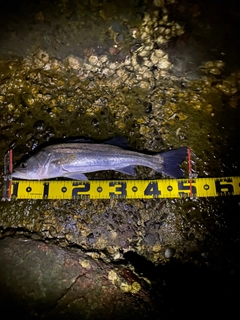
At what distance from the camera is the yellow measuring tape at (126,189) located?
3.38m

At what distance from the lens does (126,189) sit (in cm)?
340

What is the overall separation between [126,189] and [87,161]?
551mm

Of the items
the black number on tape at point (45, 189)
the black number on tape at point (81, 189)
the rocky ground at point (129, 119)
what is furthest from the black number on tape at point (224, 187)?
the black number on tape at point (45, 189)

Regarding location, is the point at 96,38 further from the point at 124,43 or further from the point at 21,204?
the point at 21,204

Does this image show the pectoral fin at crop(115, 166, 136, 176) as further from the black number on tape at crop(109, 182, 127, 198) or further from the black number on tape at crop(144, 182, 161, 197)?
the black number on tape at crop(144, 182, 161, 197)

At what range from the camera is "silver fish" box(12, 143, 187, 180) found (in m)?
3.34

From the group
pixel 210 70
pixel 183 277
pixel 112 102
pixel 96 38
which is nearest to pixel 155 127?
pixel 112 102

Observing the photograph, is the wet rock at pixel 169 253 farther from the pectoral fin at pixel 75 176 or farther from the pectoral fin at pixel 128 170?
the pectoral fin at pixel 75 176

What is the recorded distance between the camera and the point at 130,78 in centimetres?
388

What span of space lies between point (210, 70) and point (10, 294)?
346 centimetres

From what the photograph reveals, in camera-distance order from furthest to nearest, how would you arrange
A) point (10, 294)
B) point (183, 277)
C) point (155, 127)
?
point (155, 127)
point (183, 277)
point (10, 294)

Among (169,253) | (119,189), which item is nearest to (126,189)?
(119,189)

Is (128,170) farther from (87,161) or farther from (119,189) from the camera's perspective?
(87,161)

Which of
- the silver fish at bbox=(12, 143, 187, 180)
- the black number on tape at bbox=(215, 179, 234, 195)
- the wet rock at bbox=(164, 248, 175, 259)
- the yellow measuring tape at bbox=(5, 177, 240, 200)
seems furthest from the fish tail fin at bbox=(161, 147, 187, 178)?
the wet rock at bbox=(164, 248, 175, 259)
